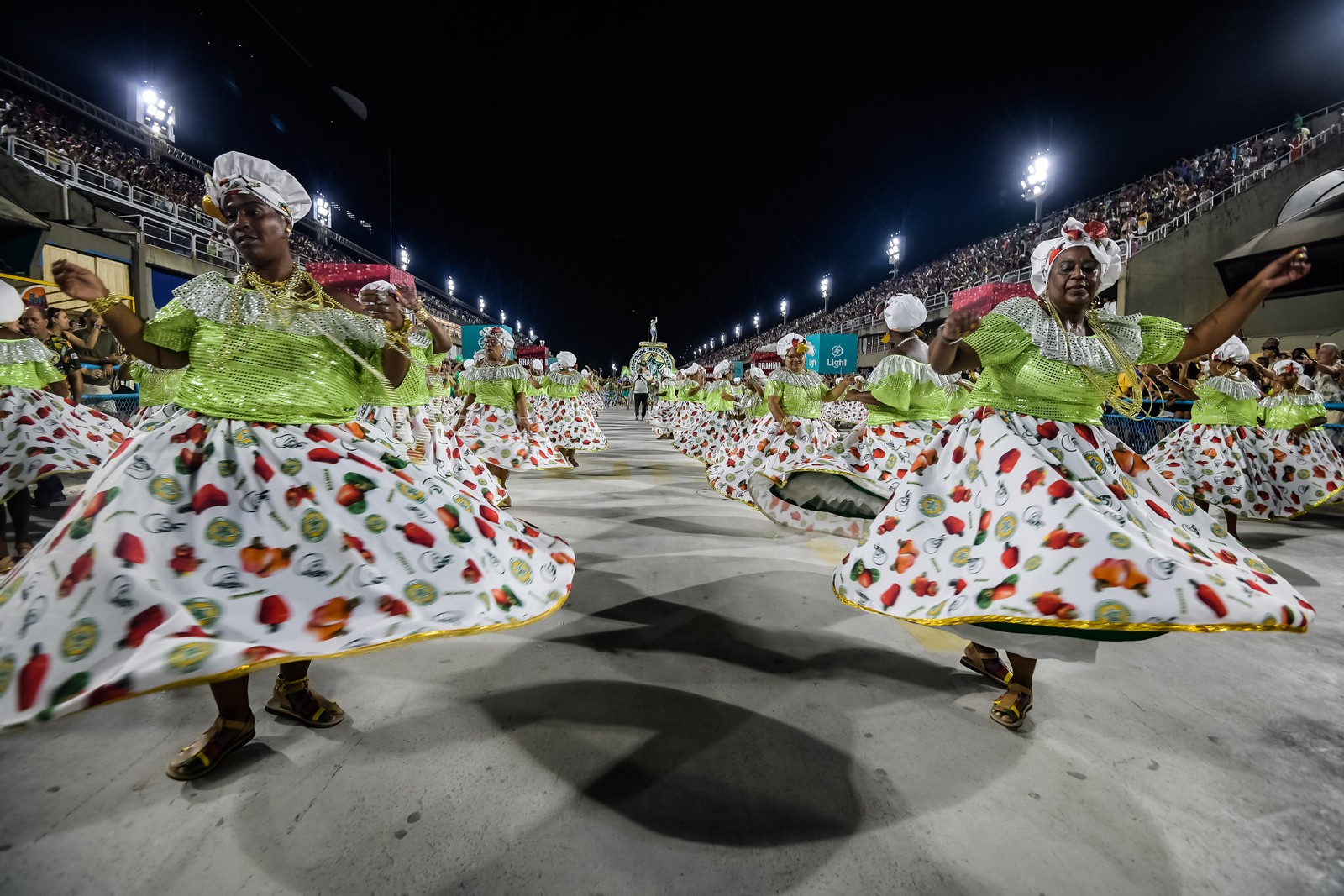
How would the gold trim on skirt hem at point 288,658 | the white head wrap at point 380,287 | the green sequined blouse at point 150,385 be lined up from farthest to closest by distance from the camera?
the green sequined blouse at point 150,385 → the white head wrap at point 380,287 → the gold trim on skirt hem at point 288,658

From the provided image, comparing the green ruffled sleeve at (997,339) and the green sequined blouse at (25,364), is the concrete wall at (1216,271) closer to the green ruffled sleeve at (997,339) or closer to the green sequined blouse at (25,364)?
the green ruffled sleeve at (997,339)

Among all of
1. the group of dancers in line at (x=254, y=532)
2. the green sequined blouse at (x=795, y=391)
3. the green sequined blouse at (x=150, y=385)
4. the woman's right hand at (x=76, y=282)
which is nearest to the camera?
the group of dancers in line at (x=254, y=532)

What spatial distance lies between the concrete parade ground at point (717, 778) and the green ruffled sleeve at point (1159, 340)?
1.41 metres

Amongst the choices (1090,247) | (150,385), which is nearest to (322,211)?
(150,385)

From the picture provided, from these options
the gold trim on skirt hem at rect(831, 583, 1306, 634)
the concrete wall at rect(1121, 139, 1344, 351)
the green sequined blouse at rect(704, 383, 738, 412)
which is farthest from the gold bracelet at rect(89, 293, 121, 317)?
the concrete wall at rect(1121, 139, 1344, 351)

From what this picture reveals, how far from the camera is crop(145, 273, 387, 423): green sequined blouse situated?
1946mm

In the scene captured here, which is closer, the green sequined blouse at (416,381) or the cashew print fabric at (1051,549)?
the cashew print fabric at (1051,549)

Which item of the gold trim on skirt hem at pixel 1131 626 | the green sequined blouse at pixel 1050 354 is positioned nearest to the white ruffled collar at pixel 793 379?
the green sequined blouse at pixel 1050 354

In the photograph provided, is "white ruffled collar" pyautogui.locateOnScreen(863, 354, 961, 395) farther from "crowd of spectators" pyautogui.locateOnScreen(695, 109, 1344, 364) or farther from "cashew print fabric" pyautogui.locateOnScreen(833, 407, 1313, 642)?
"crowd of spectators" pyautogui.locateOnScreen(695, 109, 1344, 364)

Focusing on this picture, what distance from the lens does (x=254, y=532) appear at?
1729 millimetres

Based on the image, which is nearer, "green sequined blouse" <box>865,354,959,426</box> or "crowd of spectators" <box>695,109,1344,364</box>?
"green sequined blouse" <box>865,354,959,426</box>

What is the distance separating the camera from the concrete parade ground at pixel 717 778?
155 centimetres

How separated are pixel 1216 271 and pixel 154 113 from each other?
38.4 metres

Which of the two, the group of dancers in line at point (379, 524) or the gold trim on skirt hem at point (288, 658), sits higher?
the group of dancers in line at point (379, 524)
